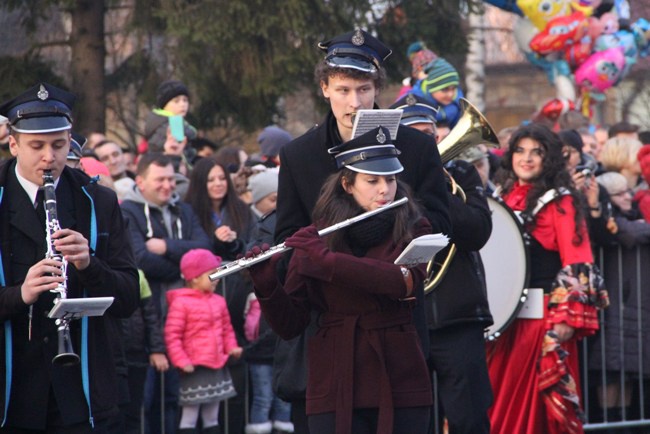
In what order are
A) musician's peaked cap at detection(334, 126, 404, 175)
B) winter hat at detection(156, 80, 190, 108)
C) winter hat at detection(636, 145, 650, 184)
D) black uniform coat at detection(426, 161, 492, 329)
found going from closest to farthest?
1. musician's peaked cap at detection(334, 126, 404, 175)
2. black uniform coat at detection(426, 161, 492, 329)
3. winter hat at detection(636, 145, 650, 184)
4. winter hat at detection(156, 80, 190, 108)

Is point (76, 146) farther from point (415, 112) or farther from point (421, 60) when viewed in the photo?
point (421, 60)

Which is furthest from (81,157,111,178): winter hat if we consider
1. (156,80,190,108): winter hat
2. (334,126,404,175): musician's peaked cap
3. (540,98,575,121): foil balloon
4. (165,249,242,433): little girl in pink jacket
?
(540,98,575,121): foil balloon

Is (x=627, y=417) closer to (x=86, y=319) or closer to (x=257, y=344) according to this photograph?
Result: (x=257, y=344)

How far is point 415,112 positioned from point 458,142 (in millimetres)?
276

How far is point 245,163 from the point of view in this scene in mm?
10164

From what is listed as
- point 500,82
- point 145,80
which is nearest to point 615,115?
point 500,82

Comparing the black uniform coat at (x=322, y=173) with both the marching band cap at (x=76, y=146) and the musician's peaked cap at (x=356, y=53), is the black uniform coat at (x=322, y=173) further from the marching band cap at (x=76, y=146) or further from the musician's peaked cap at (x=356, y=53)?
the marching band cap at (x=76, y=146)

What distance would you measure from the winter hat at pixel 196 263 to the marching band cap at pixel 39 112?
2867 millimetres

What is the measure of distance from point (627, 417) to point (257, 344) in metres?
2.87

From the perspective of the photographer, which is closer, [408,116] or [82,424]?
[82,424]

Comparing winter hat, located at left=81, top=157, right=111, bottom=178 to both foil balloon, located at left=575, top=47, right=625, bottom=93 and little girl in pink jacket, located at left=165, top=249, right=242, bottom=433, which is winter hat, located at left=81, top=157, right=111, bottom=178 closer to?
little girl in pink jacket, located at left=165, top=249, right=242, bottom=433

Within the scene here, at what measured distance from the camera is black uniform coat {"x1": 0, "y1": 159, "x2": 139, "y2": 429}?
5078mm

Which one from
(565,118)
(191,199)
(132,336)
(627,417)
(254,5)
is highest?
(254,5)

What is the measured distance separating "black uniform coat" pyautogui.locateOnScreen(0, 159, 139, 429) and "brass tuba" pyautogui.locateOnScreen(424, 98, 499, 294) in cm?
202
